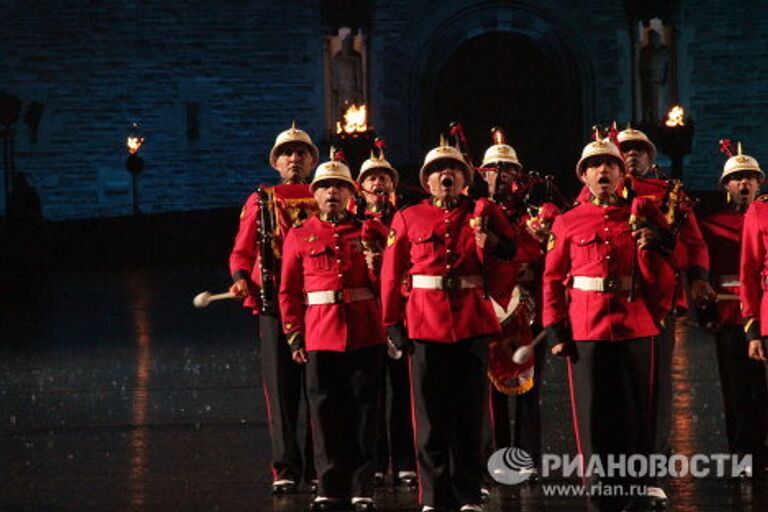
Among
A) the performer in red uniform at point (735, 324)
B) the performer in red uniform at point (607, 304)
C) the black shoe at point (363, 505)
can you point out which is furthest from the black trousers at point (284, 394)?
the performer in red uniform at point (735, 324)

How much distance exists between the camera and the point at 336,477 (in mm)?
8383

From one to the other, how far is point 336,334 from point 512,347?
1.15 meters

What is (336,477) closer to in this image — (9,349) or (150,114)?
(9,349)

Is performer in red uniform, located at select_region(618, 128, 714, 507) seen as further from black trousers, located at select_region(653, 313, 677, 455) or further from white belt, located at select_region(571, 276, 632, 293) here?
white belt, located at select_region(571, 276, 632, 293)

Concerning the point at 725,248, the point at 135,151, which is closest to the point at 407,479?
the point at 725,248

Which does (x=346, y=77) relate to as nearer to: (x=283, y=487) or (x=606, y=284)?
(x=283, y=487)

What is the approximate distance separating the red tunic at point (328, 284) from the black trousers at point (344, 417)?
0.27 ft

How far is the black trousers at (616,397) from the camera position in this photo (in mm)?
7688

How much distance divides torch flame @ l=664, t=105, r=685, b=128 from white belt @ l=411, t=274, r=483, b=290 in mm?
21527

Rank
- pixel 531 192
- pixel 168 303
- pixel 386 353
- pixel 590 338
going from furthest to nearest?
pixel 168 303, pixel 531 192, pixel 386 353, pixel 590 338

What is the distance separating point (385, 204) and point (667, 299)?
6.19 feet

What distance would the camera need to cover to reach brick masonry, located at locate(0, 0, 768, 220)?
101ft

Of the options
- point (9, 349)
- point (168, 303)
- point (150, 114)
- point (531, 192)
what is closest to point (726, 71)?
point (150, 114)

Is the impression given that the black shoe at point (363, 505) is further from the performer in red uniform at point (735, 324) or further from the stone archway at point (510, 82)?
the stone archway at point (510, 82)
